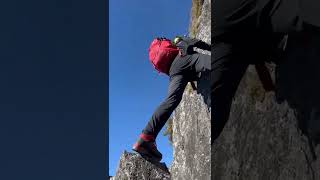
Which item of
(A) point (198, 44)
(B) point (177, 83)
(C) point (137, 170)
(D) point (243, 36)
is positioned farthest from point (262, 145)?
(C) point (137, 170)

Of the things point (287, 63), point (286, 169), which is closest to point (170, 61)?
point (287, 63)

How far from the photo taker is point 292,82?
3.89m

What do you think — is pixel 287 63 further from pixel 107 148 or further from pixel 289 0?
pixel 107 148

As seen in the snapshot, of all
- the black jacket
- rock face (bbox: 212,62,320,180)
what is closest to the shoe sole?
the black jacket

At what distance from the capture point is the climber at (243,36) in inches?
141

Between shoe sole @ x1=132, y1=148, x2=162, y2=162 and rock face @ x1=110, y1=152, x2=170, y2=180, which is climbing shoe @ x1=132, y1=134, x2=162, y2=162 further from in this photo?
rock face @ x1=110, y1=152, x2=170, y2=180

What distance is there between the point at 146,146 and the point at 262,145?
5.35 feet

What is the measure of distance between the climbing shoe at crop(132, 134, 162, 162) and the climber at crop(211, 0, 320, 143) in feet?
4.22

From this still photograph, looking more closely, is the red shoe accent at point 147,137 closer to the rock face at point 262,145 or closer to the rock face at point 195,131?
the rock face at point 195,131

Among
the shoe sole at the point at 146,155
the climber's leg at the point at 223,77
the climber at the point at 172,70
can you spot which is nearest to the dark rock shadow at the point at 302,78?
the climber's leg at the point at 223,77

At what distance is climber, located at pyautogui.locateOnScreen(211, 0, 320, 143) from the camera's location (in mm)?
3592

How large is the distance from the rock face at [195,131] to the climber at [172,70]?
0.28m

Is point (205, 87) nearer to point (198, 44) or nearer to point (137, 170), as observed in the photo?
point (198, 44)

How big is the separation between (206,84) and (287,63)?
74.1 inches
